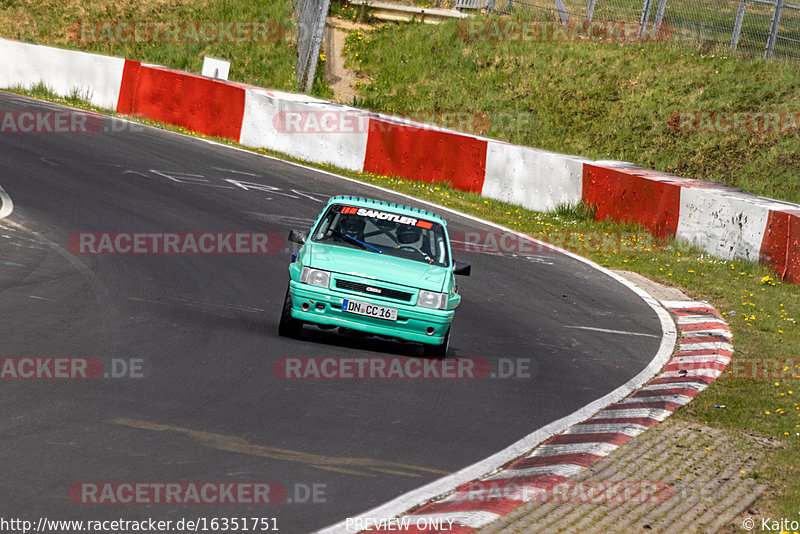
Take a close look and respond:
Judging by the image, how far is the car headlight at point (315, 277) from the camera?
9930mm

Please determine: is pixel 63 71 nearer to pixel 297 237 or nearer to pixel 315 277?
pixel 297 237

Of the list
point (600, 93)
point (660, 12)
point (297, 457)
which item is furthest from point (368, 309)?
point (660, 12)

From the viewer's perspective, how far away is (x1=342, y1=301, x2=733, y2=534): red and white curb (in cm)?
624

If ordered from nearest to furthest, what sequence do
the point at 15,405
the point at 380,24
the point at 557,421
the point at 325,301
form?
the point at 15,405 → the point at 557,421 → the point at 325,301 → the point at 380,24

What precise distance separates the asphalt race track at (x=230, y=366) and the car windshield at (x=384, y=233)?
98 cm

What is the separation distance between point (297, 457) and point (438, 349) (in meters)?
3.50

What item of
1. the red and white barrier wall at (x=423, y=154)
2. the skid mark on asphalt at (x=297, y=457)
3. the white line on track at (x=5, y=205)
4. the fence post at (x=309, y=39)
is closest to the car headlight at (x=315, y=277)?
the skid mark on asphalt at (x=297, y=457)

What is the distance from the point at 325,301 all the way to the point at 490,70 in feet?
69.7

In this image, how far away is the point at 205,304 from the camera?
11.2m

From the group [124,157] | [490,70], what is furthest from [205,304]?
[490,70]

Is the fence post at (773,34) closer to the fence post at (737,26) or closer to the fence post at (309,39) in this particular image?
the fence post at (737,26)

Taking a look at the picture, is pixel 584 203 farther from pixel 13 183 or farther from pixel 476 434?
pixel 476 434

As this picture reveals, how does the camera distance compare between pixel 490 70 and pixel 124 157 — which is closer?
pixel 124 157

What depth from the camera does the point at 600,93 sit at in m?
27.2
